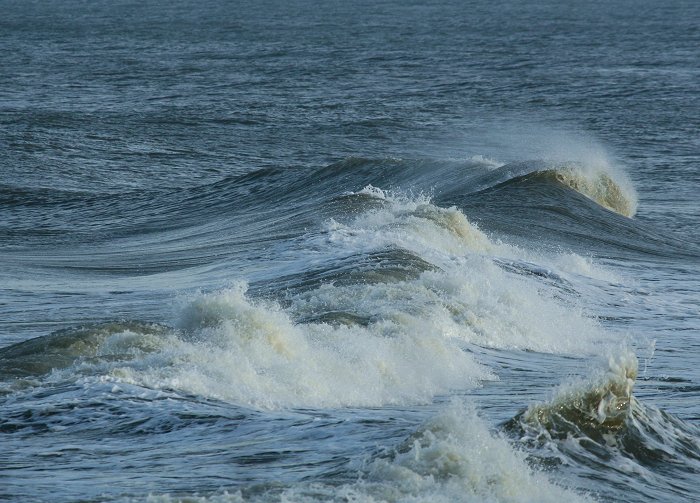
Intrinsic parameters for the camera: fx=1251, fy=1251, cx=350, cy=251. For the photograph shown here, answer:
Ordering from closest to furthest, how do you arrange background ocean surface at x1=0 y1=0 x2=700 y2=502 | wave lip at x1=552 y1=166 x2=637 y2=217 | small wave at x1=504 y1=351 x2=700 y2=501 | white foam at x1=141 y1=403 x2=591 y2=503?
white foam at x1=141 y1=403 x2=591 y2=503 → background ocean surface at x1=0 y1=0 x2=700 y2=502 → small wave at x1=504 y1=351 x2=700 y2=501 → wave lip at x1=552 y1=166 x2=637 y2=217

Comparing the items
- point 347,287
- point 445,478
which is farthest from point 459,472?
point 347,287

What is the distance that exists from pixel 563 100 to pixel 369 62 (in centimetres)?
1110

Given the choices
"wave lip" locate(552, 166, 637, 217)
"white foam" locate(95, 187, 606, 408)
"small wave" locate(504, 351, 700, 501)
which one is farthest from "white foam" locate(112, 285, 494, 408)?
"wave lip" locate(552, 166, 637, 217)

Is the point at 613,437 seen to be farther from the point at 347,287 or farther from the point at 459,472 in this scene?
the point at 347,287

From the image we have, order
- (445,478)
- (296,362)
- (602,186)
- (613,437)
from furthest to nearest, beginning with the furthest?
(602,186), (296,362), (613,437), (445,478)

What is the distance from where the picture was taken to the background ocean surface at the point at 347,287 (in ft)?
25.1

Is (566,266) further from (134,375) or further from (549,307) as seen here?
(134,375)

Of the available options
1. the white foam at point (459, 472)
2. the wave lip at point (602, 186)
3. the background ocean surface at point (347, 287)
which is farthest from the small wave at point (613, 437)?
the wave lip at point (602, 186)

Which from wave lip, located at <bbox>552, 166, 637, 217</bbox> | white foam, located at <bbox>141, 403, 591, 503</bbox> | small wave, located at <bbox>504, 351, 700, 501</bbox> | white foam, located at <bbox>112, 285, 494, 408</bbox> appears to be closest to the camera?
white foam, located at <bbox>141, 403, 591, 503</bbox>

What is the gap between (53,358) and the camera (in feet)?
32.3

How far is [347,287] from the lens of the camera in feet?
42.9

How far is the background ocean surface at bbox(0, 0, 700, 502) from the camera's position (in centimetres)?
766

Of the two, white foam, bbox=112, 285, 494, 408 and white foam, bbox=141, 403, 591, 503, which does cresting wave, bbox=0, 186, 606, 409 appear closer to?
white foam, bbox=112, 285, 494, 408

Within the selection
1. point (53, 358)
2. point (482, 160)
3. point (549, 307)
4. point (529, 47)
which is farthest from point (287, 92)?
point (53, 358)
